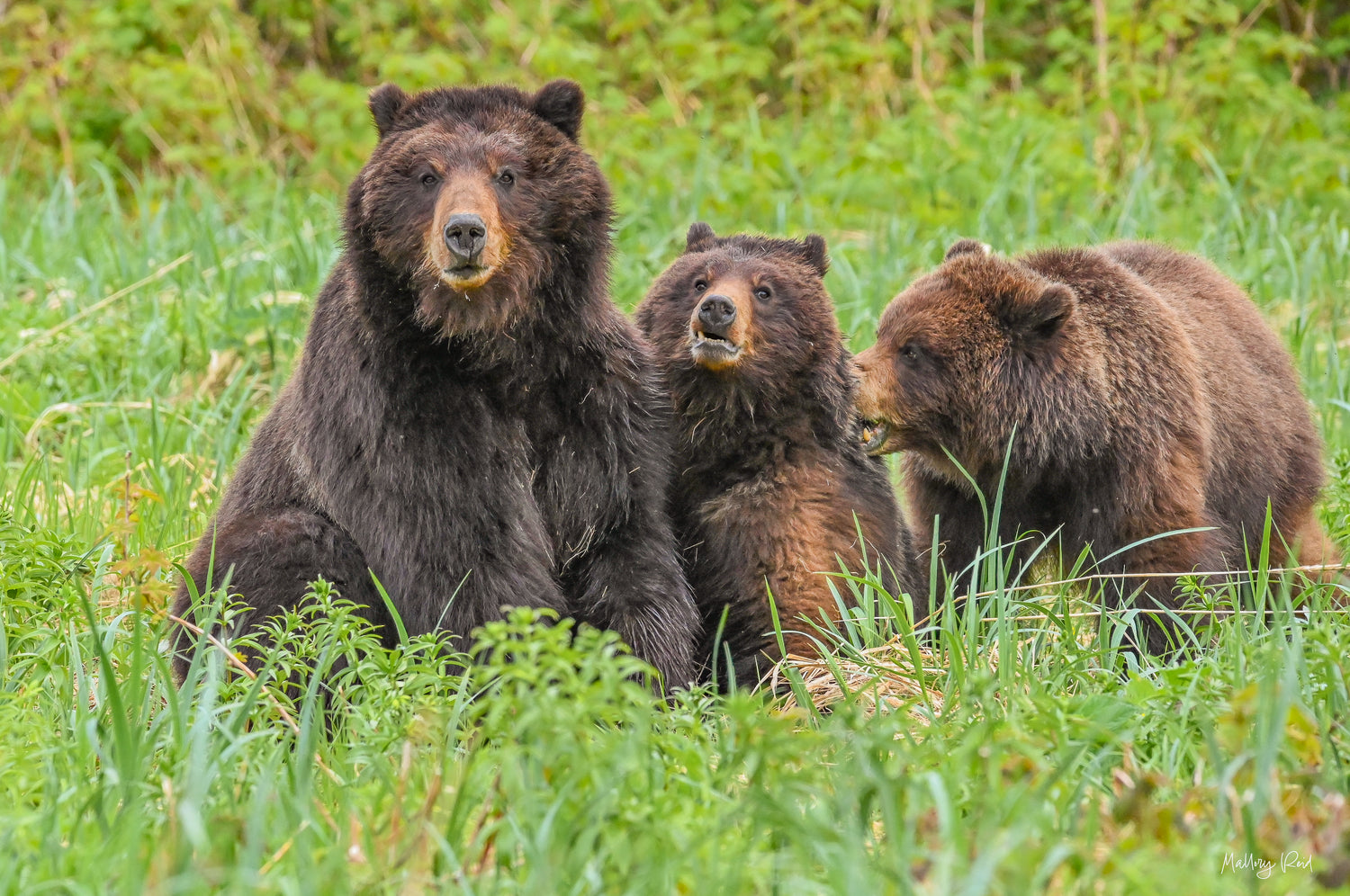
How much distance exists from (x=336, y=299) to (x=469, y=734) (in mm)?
1680

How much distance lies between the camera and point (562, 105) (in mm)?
4520

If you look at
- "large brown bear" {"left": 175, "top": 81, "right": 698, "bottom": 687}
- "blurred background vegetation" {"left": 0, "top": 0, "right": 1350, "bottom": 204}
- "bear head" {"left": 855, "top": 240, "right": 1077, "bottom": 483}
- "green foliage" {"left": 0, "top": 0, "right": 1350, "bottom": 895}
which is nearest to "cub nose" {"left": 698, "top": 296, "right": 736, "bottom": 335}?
"large brown bear" {"left": 175, "top": 81, "right": 698, "bottom": 687}

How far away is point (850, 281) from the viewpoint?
7301mm

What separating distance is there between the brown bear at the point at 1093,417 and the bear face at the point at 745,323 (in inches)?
9.2

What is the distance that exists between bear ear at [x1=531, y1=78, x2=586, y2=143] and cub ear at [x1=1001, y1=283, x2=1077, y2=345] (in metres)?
1.47

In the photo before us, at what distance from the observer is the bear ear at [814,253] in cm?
502

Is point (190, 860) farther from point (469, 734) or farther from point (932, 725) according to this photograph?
point (932, 725)

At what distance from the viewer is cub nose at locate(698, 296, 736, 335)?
450 cm

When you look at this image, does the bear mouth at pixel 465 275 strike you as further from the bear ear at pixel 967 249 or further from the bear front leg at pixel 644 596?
the bear ear at pixel 967 249

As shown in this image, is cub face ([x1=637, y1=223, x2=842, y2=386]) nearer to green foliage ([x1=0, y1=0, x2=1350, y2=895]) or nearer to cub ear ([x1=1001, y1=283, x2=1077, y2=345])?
cub ear ([x1=1001, y1=283, x2=1077, y2=345])

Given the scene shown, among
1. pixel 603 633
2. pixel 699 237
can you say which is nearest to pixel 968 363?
pixel 699 237
